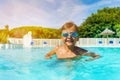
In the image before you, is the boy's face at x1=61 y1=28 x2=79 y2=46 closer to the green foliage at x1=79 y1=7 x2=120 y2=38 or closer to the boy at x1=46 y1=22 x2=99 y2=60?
the boy at x1=46 y1=22 x2=99 y2=60

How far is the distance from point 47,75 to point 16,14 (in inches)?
757

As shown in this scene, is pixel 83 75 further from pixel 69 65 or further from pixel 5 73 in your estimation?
pixel 5 73

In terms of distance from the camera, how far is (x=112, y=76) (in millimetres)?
5227

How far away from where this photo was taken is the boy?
6.52 meters

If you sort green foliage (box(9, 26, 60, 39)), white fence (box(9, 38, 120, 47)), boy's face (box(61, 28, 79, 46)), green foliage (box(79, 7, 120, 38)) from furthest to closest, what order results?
green foliage (box(9, 26, 60, 39)) → green foliage (box(79, 7, 120, 38)) → white fence (box(9, 38, 120, 47)) → boy's face (box(61, 28, 79, 46))

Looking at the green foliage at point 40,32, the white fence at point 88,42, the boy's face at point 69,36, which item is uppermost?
the green foliage at point 40,32

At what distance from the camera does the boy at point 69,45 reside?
6520mm

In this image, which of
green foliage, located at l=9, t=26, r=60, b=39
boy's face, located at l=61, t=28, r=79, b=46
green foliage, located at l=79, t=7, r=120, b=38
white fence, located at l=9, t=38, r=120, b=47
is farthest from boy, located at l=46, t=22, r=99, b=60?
green foliage, located at l=9, t=26, r=60, b=39

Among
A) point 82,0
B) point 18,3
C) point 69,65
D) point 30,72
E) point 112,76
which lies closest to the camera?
point 112,76

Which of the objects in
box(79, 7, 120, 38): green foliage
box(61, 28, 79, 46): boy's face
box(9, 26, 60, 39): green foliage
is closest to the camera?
box(61, 28, 79, 46): boy's face

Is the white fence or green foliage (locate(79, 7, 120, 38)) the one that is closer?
the white fence

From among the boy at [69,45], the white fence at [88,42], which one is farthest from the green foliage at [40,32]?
the boy at [69,45]

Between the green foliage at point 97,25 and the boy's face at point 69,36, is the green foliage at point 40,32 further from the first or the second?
the boy's face at point 69,36

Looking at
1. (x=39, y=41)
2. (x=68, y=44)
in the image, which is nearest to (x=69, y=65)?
(x=68, y=44)
